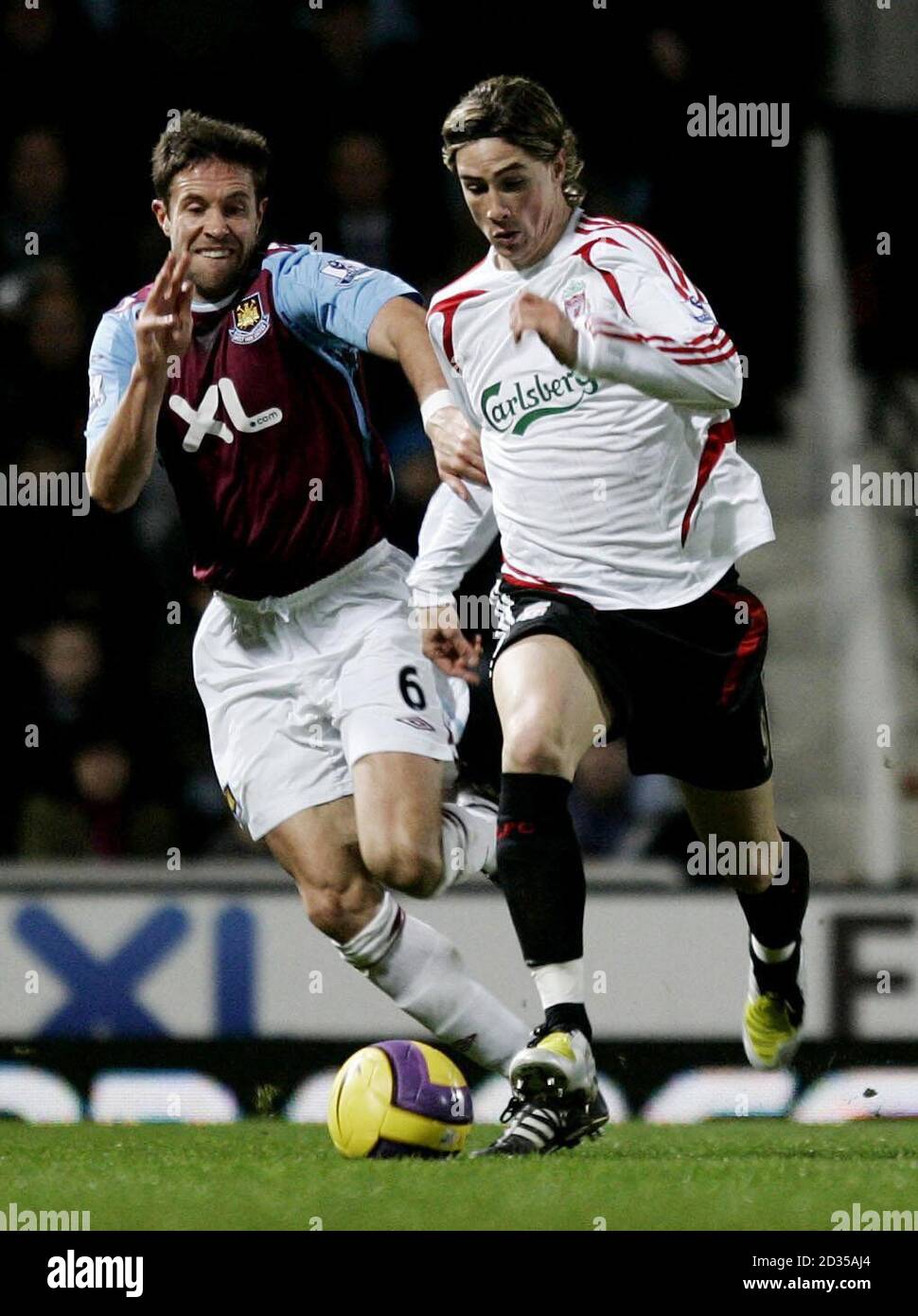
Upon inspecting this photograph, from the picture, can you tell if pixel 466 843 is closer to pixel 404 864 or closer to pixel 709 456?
pixel 404 864

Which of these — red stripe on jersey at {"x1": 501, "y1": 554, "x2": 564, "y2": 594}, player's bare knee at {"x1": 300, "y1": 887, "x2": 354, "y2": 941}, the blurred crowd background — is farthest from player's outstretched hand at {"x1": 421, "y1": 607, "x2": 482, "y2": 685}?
the blurred crowd background

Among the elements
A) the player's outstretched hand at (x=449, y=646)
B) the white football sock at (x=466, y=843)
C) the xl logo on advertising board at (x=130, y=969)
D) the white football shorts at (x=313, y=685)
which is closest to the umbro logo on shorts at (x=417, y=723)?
the white football shorts at (x=313, y=685)

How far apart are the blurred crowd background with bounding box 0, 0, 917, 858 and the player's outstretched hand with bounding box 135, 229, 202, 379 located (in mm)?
2375

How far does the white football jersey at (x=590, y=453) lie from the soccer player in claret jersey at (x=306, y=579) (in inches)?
9.5

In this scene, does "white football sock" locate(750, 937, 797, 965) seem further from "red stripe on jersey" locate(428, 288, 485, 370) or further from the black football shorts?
"red stripe on jersey" locate(428, 288, 485, 370)

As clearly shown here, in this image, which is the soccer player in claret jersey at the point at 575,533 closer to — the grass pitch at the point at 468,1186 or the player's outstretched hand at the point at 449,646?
the player's outstretched hand at the point at 449,646

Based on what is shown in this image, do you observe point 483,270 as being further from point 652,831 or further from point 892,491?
point 892,491

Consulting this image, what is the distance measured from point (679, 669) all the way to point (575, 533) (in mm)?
356

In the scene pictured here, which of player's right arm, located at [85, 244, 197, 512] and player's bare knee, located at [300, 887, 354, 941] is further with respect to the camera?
player's bare knee, located at [300, 887, 354, 941]

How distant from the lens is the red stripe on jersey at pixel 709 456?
4766 millimetres

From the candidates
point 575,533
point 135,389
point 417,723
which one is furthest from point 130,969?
point 575,533

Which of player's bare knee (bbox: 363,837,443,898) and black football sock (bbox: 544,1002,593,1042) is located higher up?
player's bare knee (bbox: 363,837,443,898)

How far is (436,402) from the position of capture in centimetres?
451

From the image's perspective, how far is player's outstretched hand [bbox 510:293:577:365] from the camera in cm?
408
